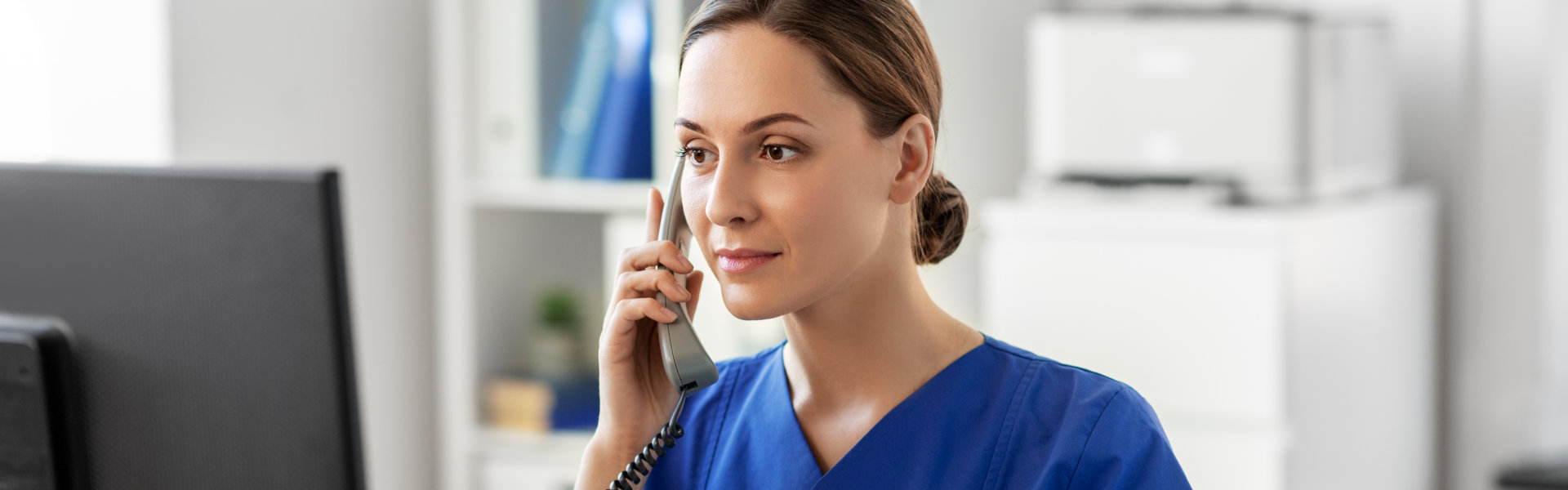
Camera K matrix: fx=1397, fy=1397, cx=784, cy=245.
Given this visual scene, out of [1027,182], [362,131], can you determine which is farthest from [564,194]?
[1027,182]

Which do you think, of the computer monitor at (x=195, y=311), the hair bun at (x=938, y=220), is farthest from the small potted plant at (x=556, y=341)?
the computer monitor at (x=195, y=311)

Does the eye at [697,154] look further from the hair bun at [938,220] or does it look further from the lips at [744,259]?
the hair bun at [938,220]

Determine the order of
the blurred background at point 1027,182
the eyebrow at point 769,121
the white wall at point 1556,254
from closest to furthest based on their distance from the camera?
the eyebrow at point 769,121
the blurred background at point 1027,182
the white wall at point 1556,254

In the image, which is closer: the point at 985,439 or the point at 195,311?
the point at 195,311

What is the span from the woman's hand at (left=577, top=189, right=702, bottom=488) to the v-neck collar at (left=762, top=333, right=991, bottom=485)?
0.31 ft

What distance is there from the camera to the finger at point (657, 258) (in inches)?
40.5

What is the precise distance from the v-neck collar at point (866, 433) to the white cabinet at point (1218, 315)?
1092 mm

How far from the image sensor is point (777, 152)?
2.96ft

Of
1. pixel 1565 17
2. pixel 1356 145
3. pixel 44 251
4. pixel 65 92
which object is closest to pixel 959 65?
pixel 1356 145

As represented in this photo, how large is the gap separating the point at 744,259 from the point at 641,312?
0.42ft

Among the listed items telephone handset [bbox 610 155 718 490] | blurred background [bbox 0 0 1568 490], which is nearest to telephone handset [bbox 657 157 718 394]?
telephone handset [bbox 610 155 718 490]

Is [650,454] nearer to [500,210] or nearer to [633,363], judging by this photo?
[633,363]

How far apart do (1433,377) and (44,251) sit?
2464 mm

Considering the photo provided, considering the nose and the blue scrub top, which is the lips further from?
the blue scrub top
